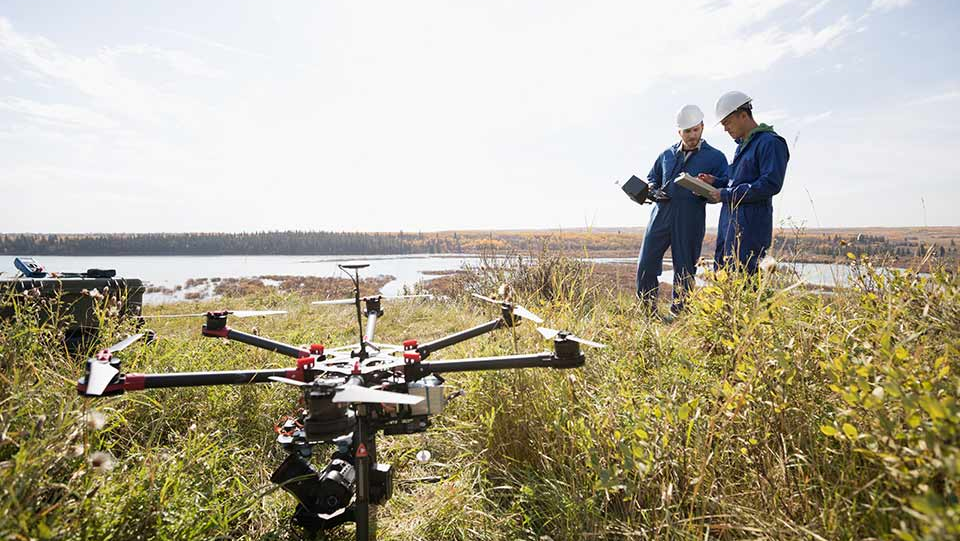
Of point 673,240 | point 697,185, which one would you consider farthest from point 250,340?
point 673,240

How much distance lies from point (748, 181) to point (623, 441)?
165 inches

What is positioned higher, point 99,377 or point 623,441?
point 99,377

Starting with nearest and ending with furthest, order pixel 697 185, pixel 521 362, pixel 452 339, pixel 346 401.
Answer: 1. pixel 346 401
2. pixel 521 362
3. pixel 452 339
4. pixel 697 185

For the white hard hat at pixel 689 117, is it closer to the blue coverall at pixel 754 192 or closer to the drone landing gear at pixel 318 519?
the blue coverall at pixel 754 192

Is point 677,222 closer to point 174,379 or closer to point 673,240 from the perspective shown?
point 673,240

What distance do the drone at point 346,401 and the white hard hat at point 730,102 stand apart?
181 inches

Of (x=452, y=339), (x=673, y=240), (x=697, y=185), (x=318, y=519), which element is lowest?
(x=318, y=519)

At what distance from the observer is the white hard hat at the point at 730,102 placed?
5.22 meters

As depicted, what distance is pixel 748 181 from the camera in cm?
516

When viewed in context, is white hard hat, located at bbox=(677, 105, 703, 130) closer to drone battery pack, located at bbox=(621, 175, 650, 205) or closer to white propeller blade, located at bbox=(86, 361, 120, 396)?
drone battery pack, located at bbox=(621, 175, 650, 205)

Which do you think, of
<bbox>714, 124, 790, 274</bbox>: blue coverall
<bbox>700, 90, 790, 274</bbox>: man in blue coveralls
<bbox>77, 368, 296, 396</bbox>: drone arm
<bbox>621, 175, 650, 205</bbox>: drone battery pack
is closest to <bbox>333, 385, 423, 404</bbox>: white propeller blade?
<bbox>77, 368, 296, 396</bbox>: drone arm

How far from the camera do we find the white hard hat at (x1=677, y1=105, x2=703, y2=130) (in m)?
6.33

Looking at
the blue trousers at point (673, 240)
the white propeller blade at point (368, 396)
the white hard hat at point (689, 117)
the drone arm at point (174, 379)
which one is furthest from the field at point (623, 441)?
the white hard hat at point (689, 117)

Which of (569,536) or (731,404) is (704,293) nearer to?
(731,404)
